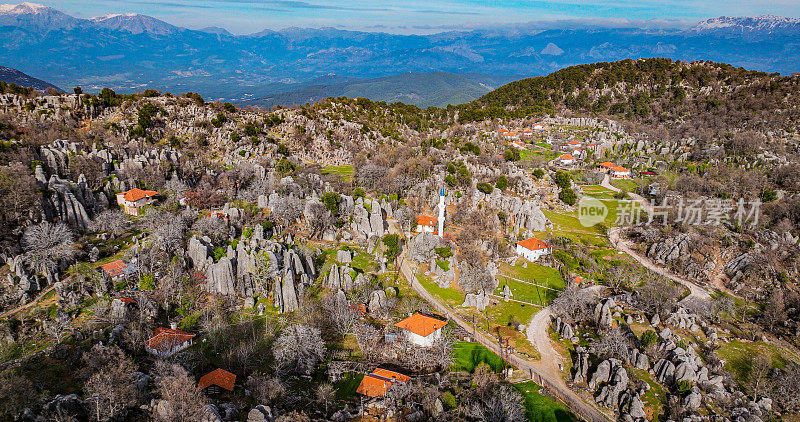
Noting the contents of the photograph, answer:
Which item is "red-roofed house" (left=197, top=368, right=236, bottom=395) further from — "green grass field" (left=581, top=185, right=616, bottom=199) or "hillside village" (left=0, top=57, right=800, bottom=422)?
"green grass field" (left=581, top=185, right=616, bottom=199)

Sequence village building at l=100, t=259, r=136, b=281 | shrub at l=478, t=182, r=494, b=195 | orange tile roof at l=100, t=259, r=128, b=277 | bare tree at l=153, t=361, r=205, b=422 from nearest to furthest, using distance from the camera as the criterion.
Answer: bare tree at l=153, t=361, r=205, b=422, village building at l=100, t=259, r=136, b=281, orange tile roof at l=100, t=259, r=128, b=277, shrub at l=478, t=182, r=494, b=195

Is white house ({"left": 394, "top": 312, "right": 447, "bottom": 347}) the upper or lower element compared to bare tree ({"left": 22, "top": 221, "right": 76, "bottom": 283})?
lower

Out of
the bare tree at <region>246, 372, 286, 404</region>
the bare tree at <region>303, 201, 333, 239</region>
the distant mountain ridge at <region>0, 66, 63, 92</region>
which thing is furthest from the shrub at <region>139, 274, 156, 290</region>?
the distant mountain ridge at <region>0, 66, 63, 92</region>

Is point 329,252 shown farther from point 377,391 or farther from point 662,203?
point 662,203

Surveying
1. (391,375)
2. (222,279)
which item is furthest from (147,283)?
(391,375)

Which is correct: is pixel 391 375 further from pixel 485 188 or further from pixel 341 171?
pixel 341 171

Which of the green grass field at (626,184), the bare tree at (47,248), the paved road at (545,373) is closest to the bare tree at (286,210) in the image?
the bare tree at (47,248)
